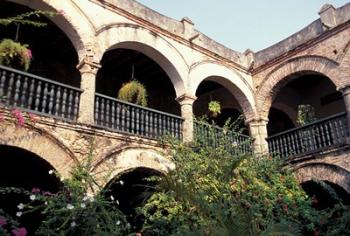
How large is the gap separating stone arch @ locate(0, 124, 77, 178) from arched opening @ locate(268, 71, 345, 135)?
926 centimetres

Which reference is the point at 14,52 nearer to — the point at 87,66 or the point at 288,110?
the point at 87,66

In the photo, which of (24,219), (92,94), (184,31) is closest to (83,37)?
(92,94)

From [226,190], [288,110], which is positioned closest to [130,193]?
[226,190]

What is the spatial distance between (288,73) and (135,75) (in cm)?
498

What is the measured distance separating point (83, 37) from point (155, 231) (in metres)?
4.48

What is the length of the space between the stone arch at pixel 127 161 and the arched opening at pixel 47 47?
400 centimetres

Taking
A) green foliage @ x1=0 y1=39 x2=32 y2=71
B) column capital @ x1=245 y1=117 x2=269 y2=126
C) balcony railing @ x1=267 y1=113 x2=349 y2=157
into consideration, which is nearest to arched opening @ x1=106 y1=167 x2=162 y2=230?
green foliage @ x1=0 y1=39 x2=32 y2=71

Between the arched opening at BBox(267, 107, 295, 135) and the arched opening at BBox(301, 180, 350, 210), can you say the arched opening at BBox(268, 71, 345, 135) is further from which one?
the arched opening at BBox(301, 180, 350, 210)

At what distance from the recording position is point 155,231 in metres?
7.06

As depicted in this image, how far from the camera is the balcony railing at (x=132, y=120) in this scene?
8.04 metres

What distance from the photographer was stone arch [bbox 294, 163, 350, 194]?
8.88m

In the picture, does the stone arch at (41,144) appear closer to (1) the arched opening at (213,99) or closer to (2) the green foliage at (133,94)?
(2) the green foliage at (133,94)

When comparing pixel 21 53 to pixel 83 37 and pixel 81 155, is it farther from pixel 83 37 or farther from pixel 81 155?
pixel 81 155

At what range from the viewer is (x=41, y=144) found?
6.30 meters
